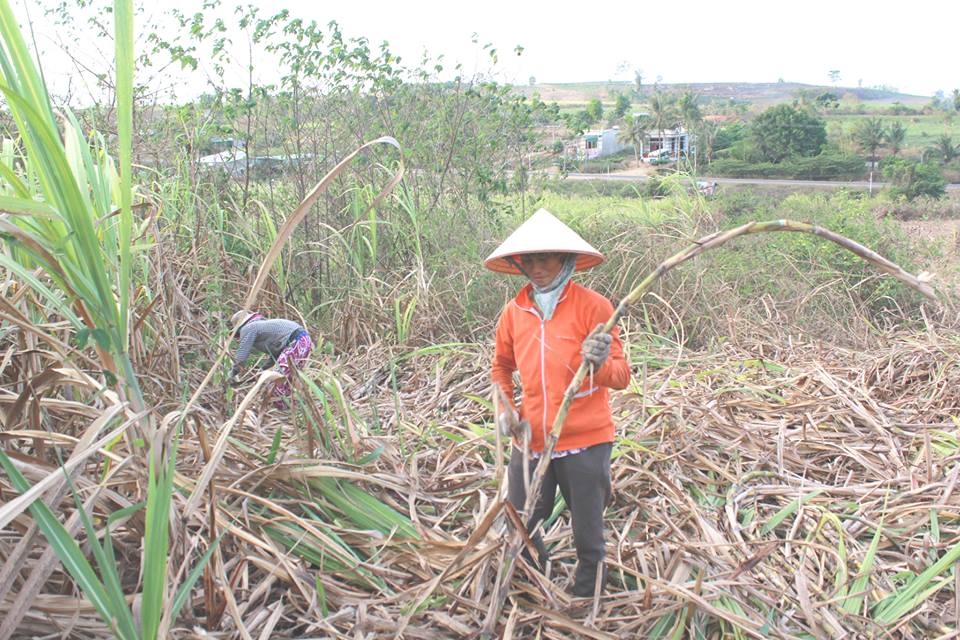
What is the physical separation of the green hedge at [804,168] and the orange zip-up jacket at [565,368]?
666 inches

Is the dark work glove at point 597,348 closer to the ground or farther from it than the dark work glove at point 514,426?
farther from it

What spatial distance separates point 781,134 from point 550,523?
19.1 meters

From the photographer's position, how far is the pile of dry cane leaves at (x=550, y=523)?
74.5 inches

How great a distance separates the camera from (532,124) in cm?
598

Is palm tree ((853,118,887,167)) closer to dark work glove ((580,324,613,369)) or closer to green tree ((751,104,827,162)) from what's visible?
green tree ((751,104,827,162))

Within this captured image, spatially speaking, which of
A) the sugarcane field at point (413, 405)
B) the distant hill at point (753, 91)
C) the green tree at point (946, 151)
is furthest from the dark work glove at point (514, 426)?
the distant hill at point (753, 91)

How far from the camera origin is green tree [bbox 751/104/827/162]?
62.7 ft

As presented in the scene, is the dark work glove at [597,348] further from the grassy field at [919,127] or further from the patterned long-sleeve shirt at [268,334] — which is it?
the grassy field at [919,127]

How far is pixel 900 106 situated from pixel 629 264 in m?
40.2

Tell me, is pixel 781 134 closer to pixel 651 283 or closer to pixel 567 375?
pixel 567 375

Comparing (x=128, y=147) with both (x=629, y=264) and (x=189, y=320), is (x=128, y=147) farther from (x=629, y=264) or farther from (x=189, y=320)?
(x=629, y=264)

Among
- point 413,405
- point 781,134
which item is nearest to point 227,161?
point 413,405

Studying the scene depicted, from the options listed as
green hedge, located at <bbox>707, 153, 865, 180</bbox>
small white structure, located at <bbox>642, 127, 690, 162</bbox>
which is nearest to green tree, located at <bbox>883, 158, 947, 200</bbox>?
green hedge, located at <bbox>707, 153, 865, 180</bbox>

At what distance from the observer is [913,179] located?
56.2 ft
